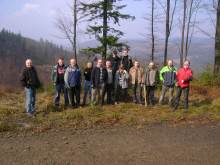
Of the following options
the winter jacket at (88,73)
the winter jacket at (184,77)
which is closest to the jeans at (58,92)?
the winter jacket at (88,73)

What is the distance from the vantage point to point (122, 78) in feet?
50.7

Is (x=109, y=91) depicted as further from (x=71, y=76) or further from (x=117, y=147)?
(x=117, y=147)

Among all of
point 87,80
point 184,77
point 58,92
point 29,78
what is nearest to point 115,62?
point 87,80

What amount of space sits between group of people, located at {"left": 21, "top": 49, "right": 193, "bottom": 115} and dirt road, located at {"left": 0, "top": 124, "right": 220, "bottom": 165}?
11.8ft

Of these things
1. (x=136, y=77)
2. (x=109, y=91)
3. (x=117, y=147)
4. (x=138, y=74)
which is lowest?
(x=117, y=147)

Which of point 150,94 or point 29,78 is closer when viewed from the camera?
point 29,78

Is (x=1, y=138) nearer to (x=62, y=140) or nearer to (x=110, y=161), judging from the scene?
(x=62, y=140)

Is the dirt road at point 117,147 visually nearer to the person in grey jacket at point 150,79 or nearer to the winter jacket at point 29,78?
the winter jacket at point 29,78

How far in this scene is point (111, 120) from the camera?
41.5 feet

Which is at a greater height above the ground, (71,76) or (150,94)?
(71,76)

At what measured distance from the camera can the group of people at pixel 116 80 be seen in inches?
573

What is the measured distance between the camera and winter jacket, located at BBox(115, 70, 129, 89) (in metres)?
15.4

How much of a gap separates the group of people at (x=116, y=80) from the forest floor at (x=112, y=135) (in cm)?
71

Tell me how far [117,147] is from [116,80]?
253 inches
